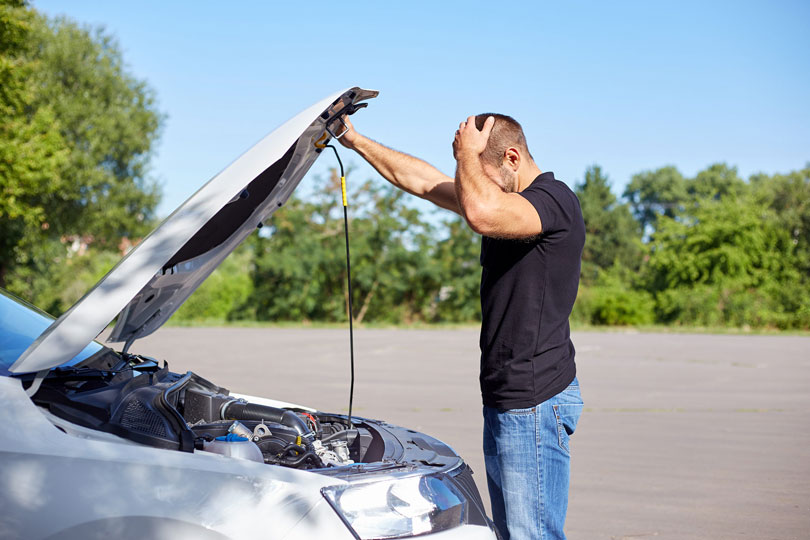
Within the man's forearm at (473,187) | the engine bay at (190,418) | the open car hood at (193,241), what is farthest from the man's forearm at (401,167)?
the engine bay at (190,418)

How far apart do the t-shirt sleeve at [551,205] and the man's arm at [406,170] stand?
3.03 feet

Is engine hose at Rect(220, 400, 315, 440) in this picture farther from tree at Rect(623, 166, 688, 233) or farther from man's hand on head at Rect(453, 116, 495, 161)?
tree at Rect(623, 166, 688, 233)

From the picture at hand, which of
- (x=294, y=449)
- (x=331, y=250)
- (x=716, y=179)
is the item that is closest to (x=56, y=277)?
(x=331, y=250)

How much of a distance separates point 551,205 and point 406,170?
126cm

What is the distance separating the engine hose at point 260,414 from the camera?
321 centimetres

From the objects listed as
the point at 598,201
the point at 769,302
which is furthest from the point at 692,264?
the point at 598,201

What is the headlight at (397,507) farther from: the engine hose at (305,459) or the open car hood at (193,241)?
the open car hood at (193,241)

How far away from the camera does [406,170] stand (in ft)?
12.0

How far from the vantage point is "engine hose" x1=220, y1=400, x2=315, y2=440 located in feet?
10.5

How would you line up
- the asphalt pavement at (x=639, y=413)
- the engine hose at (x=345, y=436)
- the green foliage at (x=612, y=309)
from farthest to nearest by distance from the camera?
1. the green foliage at (x=612, y=309)
2. the asphalt pavement at (x=639, y=413)
3. the engine hose at (x=345, y=436)

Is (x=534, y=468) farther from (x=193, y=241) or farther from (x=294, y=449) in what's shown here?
(x=193, y=241)

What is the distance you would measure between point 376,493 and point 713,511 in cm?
392

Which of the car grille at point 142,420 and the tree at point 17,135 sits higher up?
the tree at point 17,135

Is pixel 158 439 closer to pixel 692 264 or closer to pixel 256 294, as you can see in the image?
pixel 256 294
